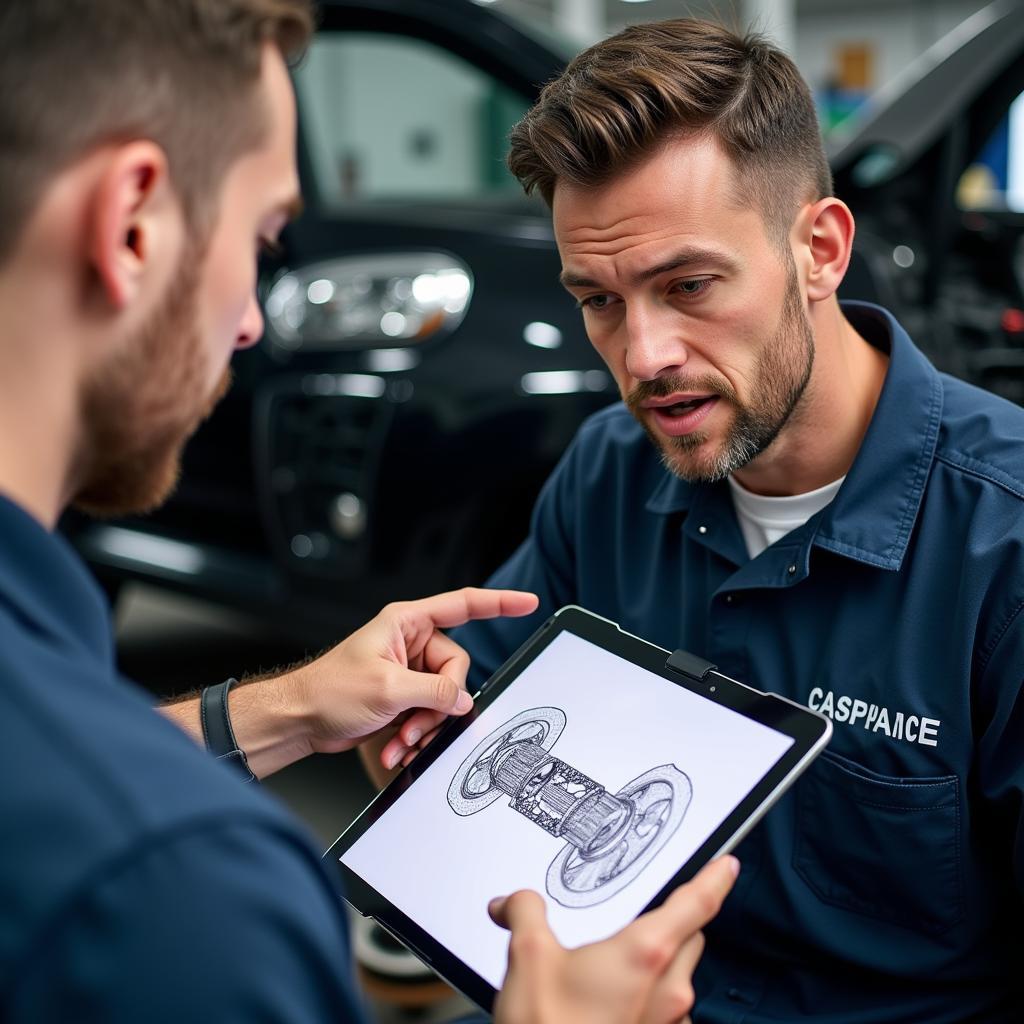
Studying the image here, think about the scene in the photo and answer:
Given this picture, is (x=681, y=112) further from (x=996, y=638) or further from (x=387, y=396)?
(x=387, y=396)

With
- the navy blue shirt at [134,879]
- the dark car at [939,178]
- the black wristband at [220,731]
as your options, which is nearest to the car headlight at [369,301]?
the dark car at [939,178]

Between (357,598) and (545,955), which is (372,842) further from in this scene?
(357,598)

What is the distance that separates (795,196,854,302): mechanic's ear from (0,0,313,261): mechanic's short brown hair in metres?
0.67

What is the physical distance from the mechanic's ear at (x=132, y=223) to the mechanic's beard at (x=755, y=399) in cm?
61

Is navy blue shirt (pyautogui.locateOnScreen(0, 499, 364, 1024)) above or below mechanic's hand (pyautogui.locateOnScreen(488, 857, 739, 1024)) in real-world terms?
above

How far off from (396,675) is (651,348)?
412 mm

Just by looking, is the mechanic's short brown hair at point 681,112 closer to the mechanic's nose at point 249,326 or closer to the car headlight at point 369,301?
the mechanic's nose at point 249,326

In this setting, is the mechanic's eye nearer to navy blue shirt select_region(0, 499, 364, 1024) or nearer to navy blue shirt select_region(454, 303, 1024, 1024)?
navy blue shirt select_region(454, 303, 1024, 1024)

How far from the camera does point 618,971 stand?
74cm

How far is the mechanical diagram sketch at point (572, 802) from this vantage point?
90cm

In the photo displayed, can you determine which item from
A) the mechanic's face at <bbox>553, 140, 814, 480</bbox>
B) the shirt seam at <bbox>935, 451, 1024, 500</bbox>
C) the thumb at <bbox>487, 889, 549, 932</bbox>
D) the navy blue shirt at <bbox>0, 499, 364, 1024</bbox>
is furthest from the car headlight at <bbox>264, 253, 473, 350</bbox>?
the navy blue shirt at <bbox>0, 499, 364, 1024</bbox>

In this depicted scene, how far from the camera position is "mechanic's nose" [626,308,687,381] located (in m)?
1.17

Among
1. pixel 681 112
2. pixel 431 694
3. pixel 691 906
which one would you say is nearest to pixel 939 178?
pixel 681 112

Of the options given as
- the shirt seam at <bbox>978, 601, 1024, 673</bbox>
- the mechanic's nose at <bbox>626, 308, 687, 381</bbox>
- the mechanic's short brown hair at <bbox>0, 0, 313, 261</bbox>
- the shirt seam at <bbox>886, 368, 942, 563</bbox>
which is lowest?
the shirt seam at <bbox>978, 601, 1024, 673</bbox>
